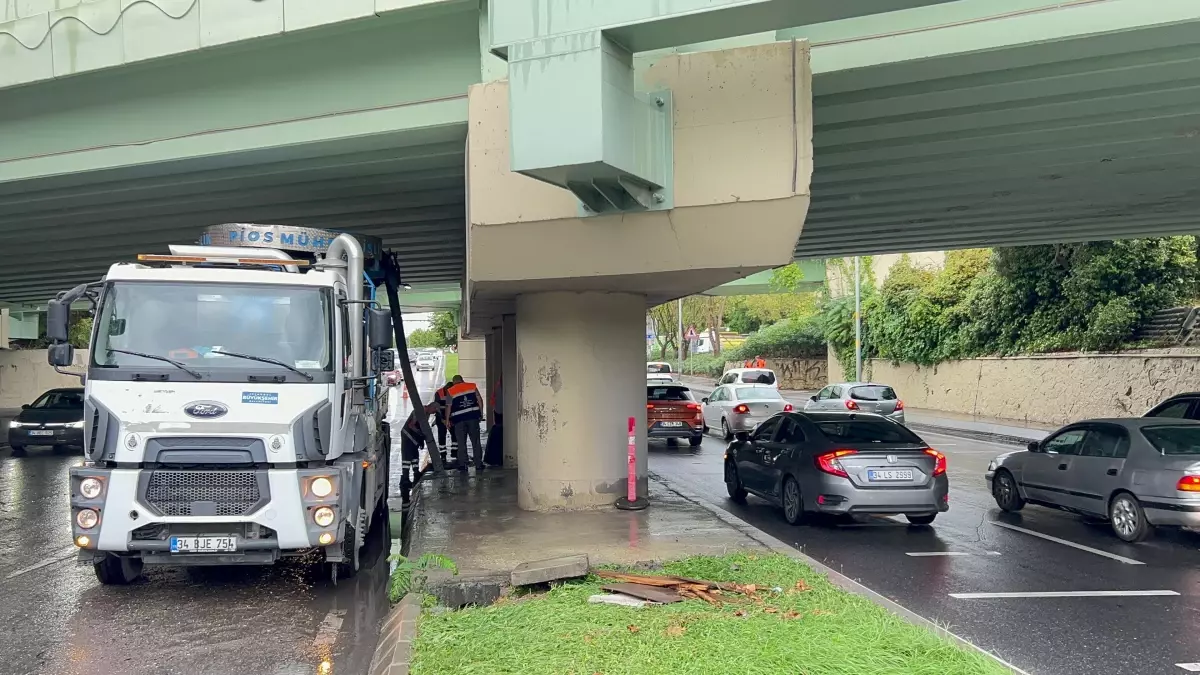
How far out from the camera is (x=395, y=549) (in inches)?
399

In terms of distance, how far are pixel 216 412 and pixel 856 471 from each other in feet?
22.3

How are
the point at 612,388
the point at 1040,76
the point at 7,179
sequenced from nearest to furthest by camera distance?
the point at 1040,76 < the point at 612,388 < the point at 7,179

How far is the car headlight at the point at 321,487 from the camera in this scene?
7.48m

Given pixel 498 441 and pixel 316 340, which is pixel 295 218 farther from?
pixel 316 340

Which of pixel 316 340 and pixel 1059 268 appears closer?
pixel 316 340

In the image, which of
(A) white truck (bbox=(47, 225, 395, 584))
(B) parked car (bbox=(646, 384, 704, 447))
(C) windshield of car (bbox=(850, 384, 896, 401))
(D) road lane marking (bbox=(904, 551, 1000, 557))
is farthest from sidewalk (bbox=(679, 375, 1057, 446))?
(A) white truck (bbox=(47, 225, 395, 584))

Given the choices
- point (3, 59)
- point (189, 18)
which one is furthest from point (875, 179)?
point (3, 59)

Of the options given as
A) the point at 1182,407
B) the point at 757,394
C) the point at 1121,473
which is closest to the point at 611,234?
the point at 1121,473

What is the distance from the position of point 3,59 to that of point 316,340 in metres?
6.78

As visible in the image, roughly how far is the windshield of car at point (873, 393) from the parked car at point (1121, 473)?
12.9 m

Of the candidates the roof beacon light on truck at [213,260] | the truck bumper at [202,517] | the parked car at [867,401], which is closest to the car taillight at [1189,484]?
the truck bumper at [202,517]

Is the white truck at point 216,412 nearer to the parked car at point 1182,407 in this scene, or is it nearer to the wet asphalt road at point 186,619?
the wet asphalt road at point 186,619

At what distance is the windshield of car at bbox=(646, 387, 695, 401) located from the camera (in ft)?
70.6

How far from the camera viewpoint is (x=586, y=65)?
734cm
